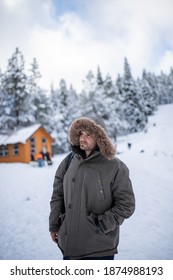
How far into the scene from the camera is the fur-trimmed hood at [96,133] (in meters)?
1.98

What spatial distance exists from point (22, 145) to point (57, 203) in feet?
40.6

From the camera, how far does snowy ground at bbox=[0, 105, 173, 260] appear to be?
3704 millimetres

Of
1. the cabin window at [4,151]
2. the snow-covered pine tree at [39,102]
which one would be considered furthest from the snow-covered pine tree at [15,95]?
the cabin window at [4,151]

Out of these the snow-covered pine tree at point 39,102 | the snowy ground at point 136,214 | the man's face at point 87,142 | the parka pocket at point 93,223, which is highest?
the snow-covered pine tree at point 39,102

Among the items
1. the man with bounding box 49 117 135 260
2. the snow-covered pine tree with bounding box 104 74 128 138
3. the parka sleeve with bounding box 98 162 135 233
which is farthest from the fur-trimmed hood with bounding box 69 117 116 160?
the snow-covered pine tree with bounding box 104 74 128 138

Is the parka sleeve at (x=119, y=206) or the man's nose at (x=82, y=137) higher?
the man's nose at (x=82, y=137)

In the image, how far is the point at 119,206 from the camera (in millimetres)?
1803

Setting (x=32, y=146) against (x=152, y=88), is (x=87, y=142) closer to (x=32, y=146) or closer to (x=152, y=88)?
(x=152, y=88)

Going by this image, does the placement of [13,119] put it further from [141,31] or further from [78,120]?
[78,120]

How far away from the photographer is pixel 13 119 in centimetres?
1157

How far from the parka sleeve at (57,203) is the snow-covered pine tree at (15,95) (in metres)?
8.84

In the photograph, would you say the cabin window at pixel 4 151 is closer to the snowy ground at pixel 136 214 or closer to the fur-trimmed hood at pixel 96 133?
the snowy ground at pixel 136 214

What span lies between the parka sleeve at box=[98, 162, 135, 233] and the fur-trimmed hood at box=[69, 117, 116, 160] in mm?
258
